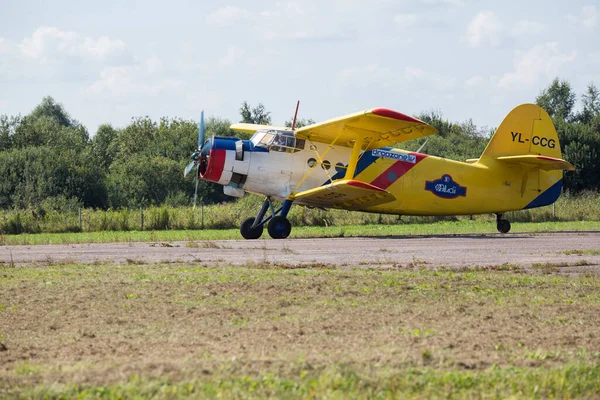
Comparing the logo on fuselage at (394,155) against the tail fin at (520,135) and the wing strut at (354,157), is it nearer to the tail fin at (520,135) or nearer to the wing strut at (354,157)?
the wing strut at (354,157)

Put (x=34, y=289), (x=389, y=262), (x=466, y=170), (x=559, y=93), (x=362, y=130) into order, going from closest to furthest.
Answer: (x=34, y=289)
(x=389, y=262)
(x=362, y=130)
(x=466, y=170)
(x=559, y=93)

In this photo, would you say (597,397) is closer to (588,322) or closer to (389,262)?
(588,322)

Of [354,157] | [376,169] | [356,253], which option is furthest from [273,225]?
[356,253]

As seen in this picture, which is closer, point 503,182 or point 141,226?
point 503,182

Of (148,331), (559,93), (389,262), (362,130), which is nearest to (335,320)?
(148,331)

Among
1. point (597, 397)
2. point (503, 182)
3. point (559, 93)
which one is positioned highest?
point (559, 93)

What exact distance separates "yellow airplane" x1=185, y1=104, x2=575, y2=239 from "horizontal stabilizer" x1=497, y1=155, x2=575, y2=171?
0.03 metres

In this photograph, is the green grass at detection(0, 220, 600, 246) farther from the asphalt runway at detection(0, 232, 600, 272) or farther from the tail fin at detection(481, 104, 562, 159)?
the asphalt runway at detection(0, 232, 600, 272)

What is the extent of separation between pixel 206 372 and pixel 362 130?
17.2 m

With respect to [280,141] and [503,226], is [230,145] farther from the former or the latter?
[503,226]

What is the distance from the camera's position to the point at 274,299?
1126 centimetres

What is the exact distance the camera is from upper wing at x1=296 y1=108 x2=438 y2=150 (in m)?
22.5

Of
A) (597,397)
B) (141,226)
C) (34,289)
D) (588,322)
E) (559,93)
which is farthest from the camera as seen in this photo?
(559,93)

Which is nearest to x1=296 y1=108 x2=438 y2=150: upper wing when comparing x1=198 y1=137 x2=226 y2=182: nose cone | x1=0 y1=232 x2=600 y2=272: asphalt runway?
x1=198 y1=137 x2=226 y2=182: nose cone
